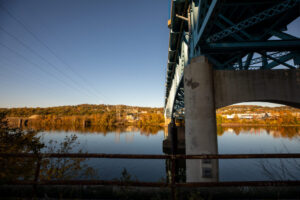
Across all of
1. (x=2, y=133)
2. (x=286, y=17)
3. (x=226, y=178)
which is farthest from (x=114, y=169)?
(x=286, y=17)

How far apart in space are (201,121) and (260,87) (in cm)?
285

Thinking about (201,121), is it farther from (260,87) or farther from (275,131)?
(275,131)

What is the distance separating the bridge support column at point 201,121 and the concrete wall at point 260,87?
2.05ft

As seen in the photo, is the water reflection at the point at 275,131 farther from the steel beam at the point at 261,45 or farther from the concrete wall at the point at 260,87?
the steel beam at the point at 261,45

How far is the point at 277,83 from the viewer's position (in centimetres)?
588

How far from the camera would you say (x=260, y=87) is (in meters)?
5.89

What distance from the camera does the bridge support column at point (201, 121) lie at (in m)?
5.54

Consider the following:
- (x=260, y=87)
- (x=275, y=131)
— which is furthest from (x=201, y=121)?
(x=275, y=131)

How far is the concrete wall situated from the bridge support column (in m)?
0.63

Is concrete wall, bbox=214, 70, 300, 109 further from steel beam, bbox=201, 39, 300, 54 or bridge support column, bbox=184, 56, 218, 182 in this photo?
steel beam, bbox=201, 39, 300, 54

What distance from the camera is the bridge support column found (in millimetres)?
5539

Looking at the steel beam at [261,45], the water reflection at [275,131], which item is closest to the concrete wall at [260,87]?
the steel beam at [261,45]

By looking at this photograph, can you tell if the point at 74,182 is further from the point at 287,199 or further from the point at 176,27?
the point at 176,27

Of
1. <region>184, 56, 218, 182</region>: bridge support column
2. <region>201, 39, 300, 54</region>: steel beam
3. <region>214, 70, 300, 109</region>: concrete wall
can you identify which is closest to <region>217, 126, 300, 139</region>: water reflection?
<region>214, 70, 300, 109</region>: concrete wall
